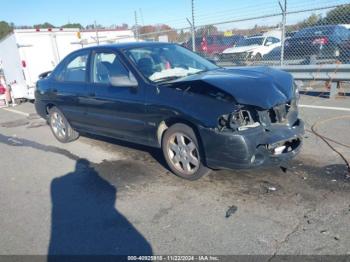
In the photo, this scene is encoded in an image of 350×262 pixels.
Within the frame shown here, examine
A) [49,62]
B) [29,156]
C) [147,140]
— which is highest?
[49,62]

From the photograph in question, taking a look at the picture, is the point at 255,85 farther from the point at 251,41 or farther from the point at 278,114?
the point at 251,41

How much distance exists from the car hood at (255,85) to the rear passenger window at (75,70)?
2042 mm

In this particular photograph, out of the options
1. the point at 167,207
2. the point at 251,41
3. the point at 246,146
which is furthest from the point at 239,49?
the point at 167,207

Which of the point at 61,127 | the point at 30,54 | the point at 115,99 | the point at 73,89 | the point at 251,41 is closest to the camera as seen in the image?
the point at 115,99

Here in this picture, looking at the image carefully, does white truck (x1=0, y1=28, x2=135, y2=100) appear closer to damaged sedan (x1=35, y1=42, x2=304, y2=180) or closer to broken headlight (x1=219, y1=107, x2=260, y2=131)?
damaged sedan (x1=35, y1=42, x2=304, y2=180)

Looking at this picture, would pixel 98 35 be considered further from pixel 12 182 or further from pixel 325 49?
pixel 12 182

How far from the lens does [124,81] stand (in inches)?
189

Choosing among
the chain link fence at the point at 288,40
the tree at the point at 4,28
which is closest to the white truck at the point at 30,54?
the chain link fence at the point at 288,40

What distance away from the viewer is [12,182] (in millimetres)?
5113

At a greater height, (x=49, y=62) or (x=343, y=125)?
(x=49, y=62)

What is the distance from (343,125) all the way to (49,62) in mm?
9561

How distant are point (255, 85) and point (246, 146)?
0.78 m

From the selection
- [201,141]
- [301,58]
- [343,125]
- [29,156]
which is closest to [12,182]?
[29,156]

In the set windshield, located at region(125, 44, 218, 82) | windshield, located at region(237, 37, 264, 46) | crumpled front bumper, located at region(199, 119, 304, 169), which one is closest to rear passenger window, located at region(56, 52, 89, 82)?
windshield, located at region(125, 44, 218, 82)
